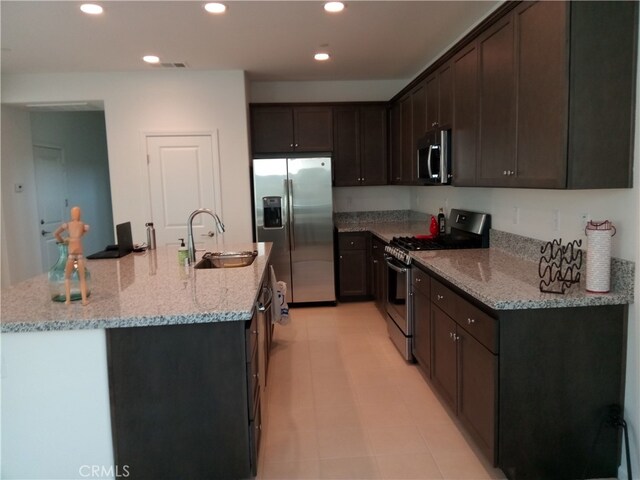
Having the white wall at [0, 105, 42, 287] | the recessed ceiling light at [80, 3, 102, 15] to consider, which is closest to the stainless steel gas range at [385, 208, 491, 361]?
the recessed ceiling light at [80, 3, 102, 15]

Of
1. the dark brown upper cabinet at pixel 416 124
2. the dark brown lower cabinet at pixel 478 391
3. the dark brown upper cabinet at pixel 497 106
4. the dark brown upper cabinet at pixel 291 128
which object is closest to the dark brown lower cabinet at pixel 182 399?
the dark brown lower cabinet at pixel 478 391

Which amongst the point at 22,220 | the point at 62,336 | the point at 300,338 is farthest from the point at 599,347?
the point at 22,220

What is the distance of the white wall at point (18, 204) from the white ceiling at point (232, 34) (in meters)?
0.68

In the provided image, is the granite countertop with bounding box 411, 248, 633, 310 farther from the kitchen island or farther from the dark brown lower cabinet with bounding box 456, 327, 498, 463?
the kitchen island

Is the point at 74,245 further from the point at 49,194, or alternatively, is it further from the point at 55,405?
the point at 49,194

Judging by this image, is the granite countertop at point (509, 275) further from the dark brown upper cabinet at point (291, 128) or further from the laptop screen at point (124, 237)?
the dark brown upper cabinet at point (291, 128)

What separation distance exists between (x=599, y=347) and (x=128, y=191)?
4497 millimetres

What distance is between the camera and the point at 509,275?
2471 mm

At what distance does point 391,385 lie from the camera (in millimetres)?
3125

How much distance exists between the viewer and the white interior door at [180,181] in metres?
4.84

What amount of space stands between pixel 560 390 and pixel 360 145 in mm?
3806

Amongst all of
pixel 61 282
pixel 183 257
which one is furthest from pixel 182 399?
pixel 183 257

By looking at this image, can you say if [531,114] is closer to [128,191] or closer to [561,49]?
[561,49]

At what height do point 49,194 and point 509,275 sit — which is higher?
point 49,194
